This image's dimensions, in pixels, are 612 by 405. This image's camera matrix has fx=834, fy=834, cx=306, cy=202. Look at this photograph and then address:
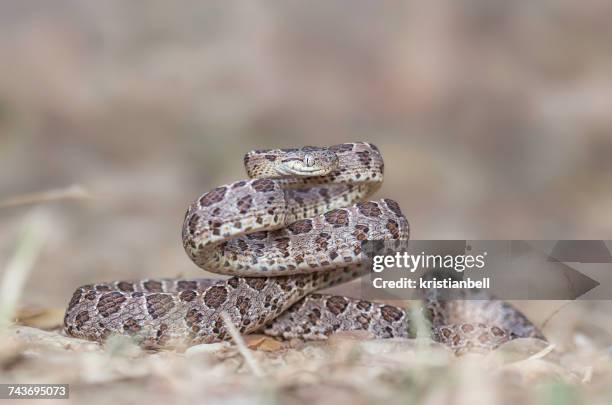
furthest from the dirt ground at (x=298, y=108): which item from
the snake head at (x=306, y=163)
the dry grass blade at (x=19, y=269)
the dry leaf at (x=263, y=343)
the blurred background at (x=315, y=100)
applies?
the dry grass blade at (x=19, y=269)

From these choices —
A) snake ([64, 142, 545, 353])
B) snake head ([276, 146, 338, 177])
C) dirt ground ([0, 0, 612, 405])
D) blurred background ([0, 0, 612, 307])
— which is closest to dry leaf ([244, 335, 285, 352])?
snake ([64, 142, 545, 353])

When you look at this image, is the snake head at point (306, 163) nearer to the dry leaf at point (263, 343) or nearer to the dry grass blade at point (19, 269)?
the dry leaf at point (263, 343)

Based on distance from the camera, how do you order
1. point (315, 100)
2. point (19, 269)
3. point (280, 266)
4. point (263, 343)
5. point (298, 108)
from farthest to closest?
point (315, 100), point (298, 108), point (263, 343), point (280, 266), point (19, 269)

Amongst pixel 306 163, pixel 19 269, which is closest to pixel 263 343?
pixel 306 163

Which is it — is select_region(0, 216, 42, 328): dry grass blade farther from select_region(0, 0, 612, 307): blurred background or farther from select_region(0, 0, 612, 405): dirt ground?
select_region(0, 0, 612, 307): blurred background

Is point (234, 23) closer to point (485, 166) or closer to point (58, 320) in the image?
point (485, 166)

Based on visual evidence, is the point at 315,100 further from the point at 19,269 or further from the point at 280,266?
the point at 19,269

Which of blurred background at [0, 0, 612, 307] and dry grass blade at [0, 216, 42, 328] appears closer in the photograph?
dry grass blade at [0, 216, 42, 328]
